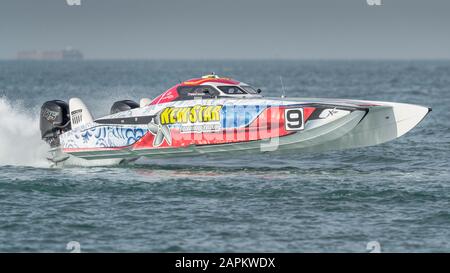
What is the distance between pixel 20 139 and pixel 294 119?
706cm

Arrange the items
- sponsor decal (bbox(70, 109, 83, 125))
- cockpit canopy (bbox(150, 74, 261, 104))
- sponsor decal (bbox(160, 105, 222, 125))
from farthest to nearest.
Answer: sponsor decal (bbox(70, 109, 83, 125)) < cockpit canopy (bbox(150, 74, 261, 104)) < sponsor decal (bbox(160, 105, 222, 125))

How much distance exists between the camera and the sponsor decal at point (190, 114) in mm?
17562

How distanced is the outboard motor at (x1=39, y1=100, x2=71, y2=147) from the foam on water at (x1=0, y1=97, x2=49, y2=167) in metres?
0.69

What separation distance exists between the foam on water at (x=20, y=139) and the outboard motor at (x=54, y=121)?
0.69 m

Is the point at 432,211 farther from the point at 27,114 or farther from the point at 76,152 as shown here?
the point at 27,114

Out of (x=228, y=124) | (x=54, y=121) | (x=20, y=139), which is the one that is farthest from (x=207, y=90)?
(x=20, y=139)

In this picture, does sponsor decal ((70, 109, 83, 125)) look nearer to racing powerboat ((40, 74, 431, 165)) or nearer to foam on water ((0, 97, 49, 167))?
racing powerboat ((40, 74, 431, 165))

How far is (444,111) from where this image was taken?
35.8 metres

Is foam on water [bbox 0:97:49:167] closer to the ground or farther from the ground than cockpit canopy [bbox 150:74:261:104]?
closer to the ground

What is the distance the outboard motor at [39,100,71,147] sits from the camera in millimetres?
19438

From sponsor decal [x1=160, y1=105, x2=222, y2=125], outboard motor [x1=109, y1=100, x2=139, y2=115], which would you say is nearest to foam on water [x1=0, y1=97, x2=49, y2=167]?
outboard motor [x1=109, y1=100, x2=139, y2=115]
